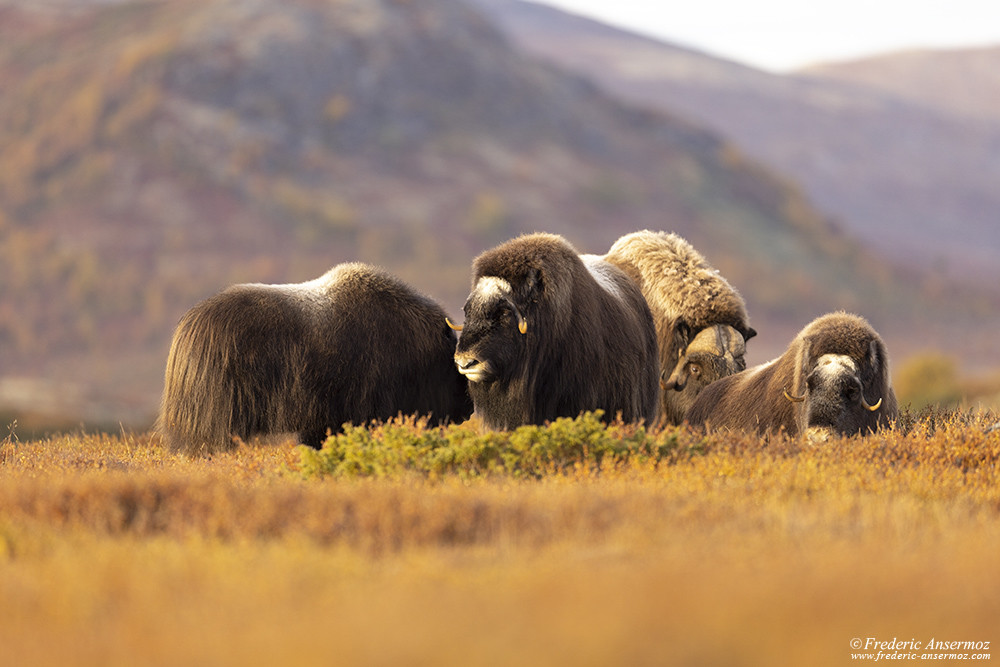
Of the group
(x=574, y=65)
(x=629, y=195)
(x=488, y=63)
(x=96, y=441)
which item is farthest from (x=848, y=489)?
(x=574, y=65)

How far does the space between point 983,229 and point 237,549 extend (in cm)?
14305

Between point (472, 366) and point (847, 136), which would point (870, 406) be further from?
point (847, 136)

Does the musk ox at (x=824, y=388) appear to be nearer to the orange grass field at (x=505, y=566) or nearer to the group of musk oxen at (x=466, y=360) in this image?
the group of musk oxen at (x=466, y=360)

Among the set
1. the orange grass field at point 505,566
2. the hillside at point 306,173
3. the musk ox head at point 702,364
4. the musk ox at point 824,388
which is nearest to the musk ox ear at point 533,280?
the orange grass field at point 505,566

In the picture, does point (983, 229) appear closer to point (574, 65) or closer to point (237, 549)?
point (574, 65)

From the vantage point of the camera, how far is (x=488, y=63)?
105 metres

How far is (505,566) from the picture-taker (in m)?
4.66

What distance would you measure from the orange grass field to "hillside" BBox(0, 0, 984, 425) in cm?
5571

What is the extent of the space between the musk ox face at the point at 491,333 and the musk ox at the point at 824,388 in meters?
2.02

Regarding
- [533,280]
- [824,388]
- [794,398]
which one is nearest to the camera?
[533,280]

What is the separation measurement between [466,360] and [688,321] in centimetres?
377

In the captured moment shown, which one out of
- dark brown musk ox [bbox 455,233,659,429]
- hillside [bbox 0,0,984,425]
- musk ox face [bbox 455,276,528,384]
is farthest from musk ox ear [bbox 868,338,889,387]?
hillside [bbox 0,0,984,425]

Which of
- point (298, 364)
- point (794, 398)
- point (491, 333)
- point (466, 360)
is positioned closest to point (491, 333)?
point (491, 333)

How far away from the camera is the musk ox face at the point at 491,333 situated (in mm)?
8141
